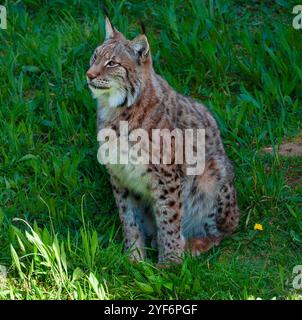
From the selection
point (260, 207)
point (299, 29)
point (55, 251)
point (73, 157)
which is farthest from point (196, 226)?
point (299, 29)

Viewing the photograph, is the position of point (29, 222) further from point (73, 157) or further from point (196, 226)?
point (196, 226)

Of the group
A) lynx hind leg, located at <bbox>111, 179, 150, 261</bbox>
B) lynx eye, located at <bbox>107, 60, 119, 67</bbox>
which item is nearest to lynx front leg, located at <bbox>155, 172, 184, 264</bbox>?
lynx hind leg, located at <bbox>111, 179, 150, 261</bbox>

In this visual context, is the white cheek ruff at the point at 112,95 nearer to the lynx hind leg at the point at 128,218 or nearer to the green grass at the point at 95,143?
the lynx hind leg at the point at 128,218

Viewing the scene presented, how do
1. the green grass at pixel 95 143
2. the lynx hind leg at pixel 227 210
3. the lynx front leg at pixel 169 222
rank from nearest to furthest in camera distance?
1. the green grass at pixel 95 143
2. the lynx front leg at pixel 169 222
3. the lynx hind leg at pixel 227 210

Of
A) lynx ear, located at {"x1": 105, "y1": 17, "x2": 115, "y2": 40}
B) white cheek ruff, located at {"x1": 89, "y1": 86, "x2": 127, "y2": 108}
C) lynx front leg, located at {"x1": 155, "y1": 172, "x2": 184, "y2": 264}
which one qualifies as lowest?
lynx front leg, located at {"x1": 155, "y1": 172, "x2": 184, "y2": 264}

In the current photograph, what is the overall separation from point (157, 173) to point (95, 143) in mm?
974

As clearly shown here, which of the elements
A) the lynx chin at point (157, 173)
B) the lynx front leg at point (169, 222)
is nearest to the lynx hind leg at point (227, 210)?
the lynx chin at point (157, 173)

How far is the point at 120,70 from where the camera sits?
21.5ft

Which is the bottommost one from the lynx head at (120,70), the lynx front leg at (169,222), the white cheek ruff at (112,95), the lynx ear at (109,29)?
the lynx front leg at (169,222)

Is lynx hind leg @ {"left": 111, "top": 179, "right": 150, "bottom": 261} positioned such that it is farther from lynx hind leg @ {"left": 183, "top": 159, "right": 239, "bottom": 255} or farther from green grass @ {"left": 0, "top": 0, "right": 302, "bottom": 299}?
lynx hind leg @ {"left": 183, "top": 159, "right": 239, "bottom": 255}

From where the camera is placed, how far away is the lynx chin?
6.59m

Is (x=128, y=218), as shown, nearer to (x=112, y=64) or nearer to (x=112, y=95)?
(x=112, y=95)

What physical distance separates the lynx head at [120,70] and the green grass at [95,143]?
2.72 feet

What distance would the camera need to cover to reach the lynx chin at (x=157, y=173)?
21.6 ft
